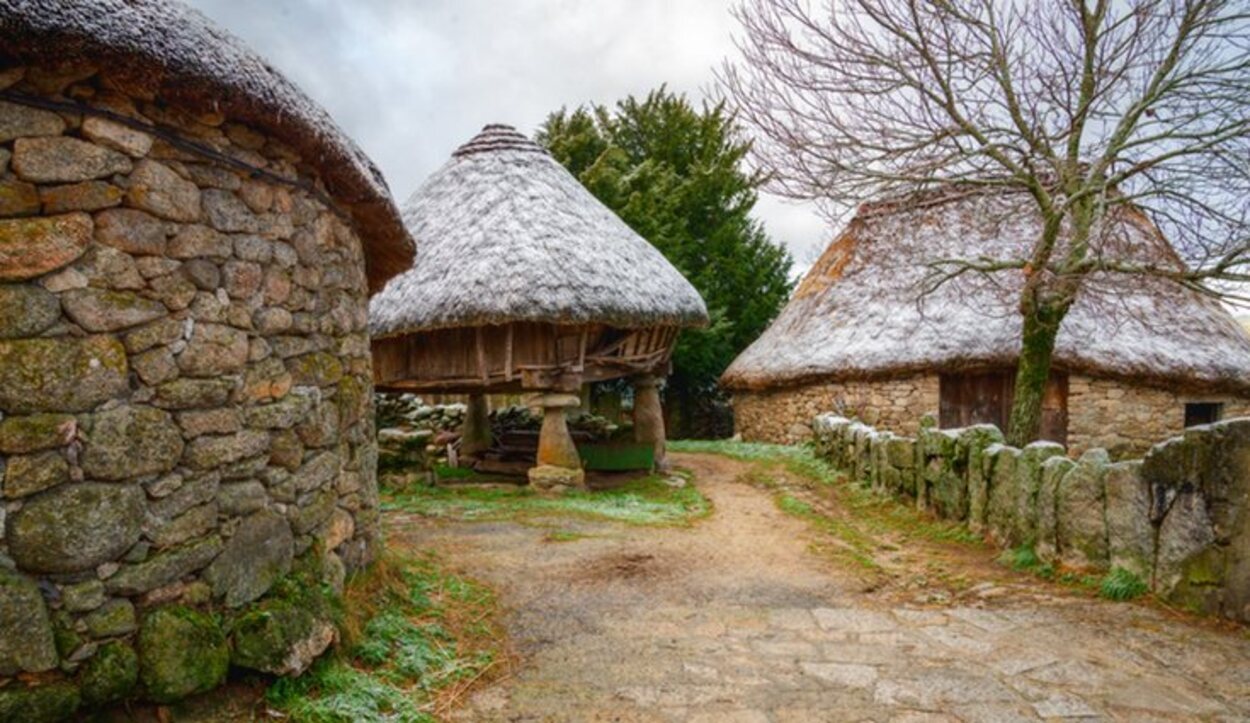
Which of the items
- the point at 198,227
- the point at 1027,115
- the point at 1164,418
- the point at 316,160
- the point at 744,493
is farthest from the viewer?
the point at 1164,418

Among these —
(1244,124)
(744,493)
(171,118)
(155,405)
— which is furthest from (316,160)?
(1244,124)

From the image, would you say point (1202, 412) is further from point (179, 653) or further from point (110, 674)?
point (110, 674)

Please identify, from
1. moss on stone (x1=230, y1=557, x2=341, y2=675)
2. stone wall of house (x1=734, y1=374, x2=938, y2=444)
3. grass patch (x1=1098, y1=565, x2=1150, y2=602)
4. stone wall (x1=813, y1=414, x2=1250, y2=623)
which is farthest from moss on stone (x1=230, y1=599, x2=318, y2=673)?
stone wall of house (x1=734, y1=374, x2=938, y2=444)

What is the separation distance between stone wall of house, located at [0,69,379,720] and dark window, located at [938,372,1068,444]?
11.3 m

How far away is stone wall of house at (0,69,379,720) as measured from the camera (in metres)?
2.21

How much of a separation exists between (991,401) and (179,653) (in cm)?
1229

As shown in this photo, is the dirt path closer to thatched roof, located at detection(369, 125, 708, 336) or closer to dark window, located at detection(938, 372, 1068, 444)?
thatched roof, located at detection(369, 125, 708, 336)

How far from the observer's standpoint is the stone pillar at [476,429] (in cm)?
1109

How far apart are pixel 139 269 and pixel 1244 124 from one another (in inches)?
332

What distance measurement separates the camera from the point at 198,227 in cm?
270

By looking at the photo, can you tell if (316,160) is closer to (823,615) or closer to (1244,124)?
(823,615)

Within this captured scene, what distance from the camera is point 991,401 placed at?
12.2 metres

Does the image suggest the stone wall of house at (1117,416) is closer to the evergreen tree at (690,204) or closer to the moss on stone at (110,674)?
the evergreen tree at (690,204)

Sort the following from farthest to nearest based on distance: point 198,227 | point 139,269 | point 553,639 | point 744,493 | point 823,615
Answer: point 744,493 → point 823,615 → point 553,639 → point 198,227 → point 139,269
